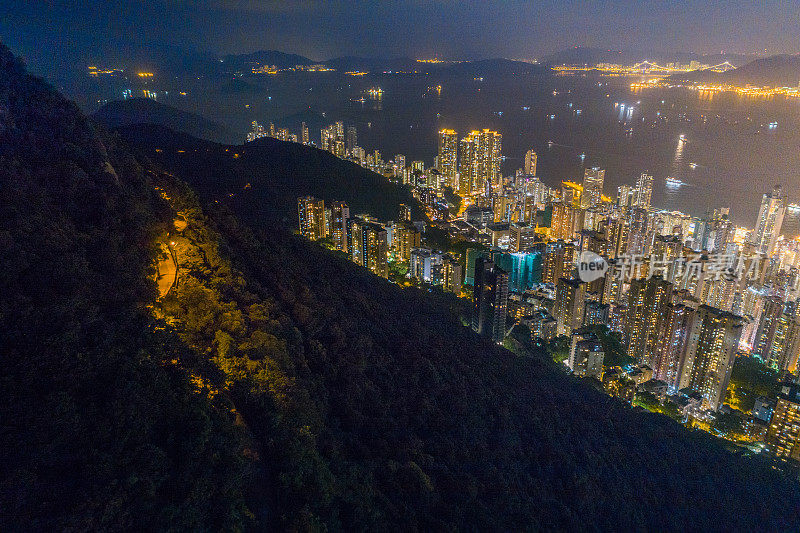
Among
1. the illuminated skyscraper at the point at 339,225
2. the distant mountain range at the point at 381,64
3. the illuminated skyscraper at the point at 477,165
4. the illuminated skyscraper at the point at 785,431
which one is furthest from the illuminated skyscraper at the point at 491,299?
the distant mountain range at the point at 381,64

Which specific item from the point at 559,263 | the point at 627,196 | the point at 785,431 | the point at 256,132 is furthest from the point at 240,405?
the point at 256,132

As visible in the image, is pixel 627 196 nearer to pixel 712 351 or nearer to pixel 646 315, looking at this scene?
pixel 646 315

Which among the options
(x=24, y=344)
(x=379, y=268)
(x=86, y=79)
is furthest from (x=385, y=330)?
(x=86, y=79)

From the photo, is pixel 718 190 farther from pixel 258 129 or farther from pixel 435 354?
pixel 258 129

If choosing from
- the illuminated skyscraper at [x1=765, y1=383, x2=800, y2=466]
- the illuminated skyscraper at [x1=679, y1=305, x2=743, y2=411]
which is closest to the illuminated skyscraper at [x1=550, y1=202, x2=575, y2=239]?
the illuminated skyscraper at [x1=679, y1=305, x2=743, y2=411]

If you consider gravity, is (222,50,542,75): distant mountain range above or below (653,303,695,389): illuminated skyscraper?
above

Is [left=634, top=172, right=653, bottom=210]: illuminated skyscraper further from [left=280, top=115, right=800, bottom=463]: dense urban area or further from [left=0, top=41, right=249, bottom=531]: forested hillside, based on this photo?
[left=0, top=41, right=249, bottom=531]: forested hillside
